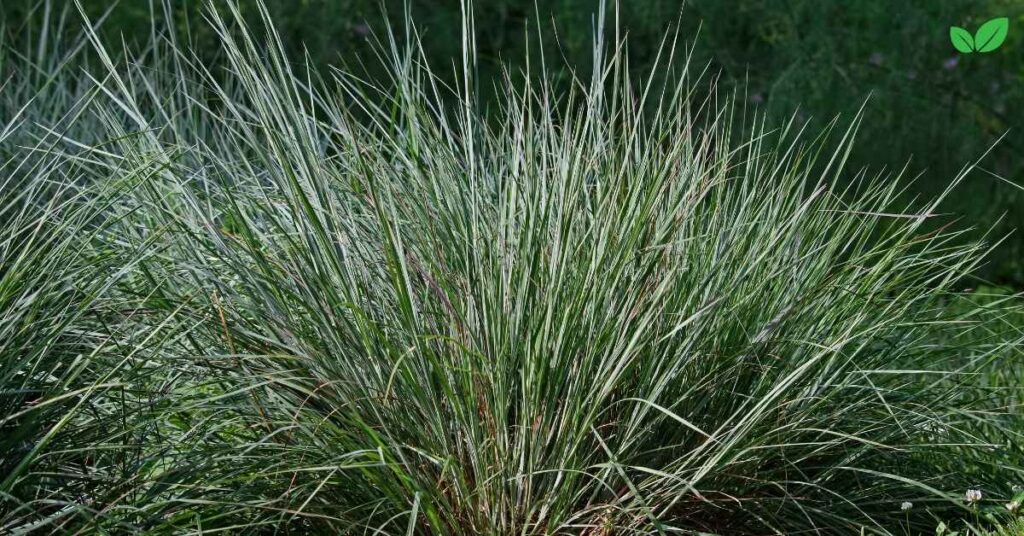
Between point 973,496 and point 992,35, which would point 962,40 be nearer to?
point 992,35

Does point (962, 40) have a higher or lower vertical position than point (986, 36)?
lower

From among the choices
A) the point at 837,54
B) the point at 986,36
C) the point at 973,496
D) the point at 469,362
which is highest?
the point at 986,36

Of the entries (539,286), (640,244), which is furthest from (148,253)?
(640,244)

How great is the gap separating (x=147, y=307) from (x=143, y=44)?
464 cm

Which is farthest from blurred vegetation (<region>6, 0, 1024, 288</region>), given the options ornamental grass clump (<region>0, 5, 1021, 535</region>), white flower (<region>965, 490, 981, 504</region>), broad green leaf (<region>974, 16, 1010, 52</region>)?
white flower (<region>965, 490, 981, 504</region>)

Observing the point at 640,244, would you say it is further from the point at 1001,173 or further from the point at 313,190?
the point at 1001,173

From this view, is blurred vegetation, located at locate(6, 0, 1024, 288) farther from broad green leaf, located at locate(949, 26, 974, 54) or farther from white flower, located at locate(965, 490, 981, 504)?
white flower, located at locate(965, 490, 981, 504)

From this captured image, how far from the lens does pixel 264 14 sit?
2.49m

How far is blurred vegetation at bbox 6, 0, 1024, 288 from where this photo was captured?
6.36 metres

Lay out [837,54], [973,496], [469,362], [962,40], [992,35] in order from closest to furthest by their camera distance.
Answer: [469,362] < [973,496] < [992,35] < [962,40] < [837,54]

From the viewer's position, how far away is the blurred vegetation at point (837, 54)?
6.36 metres

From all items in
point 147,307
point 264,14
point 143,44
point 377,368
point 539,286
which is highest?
point 264,14

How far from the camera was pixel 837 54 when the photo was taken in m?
6.43

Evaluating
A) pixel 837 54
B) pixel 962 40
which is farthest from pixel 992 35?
pixel 837 54
